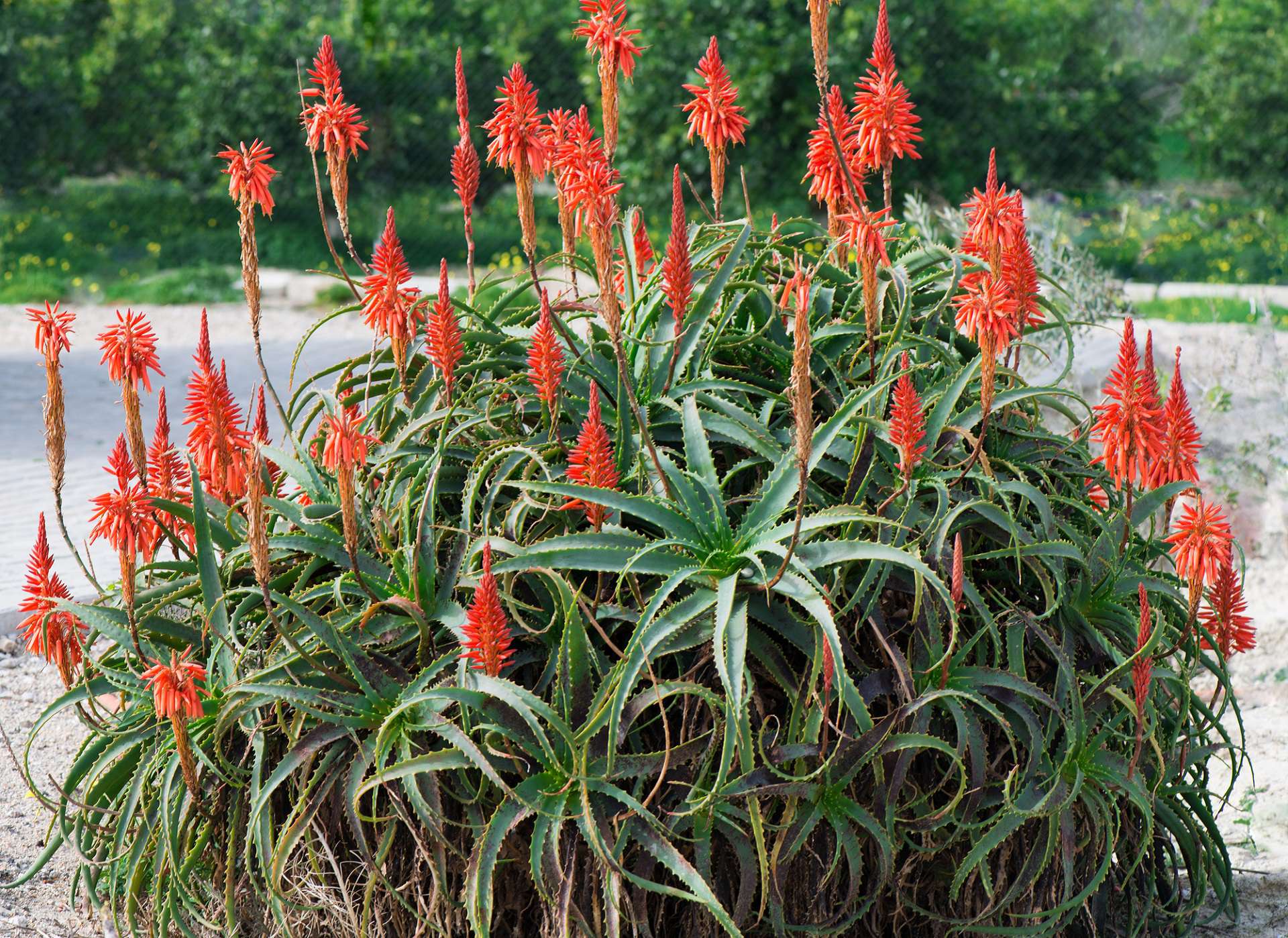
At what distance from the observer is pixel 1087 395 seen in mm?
5445

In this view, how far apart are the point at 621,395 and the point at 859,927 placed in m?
0.82

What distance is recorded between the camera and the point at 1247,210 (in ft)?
45.7

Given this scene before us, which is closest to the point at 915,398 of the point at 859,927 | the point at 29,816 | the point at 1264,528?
the point at 859,927

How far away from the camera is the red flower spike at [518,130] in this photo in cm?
205

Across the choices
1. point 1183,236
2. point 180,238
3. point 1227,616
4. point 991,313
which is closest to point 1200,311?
point 1183,236

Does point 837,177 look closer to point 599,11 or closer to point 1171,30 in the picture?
point 599,11

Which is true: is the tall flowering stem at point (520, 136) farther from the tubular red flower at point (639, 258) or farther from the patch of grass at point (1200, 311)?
the patch of grass at point (1200, 311)

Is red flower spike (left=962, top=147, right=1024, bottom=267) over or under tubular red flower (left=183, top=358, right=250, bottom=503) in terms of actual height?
over

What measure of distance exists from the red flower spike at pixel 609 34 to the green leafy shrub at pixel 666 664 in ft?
1.11

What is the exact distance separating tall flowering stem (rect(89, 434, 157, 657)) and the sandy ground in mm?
696

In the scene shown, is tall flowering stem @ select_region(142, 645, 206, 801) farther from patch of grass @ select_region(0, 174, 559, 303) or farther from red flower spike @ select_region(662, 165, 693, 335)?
patch of grass @ select_region(0, 174, 559, 303)

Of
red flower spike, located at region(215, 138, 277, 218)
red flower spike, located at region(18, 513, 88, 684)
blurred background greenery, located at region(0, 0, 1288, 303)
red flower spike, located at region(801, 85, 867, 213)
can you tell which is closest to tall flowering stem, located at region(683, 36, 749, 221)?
red flower spike, located at region(801, 85, 867, 213)

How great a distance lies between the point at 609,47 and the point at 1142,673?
1176 mm

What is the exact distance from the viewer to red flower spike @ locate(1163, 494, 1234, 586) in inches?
81.0
